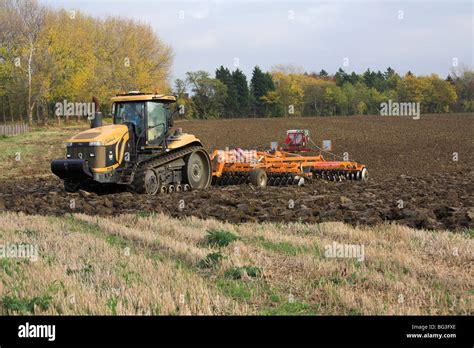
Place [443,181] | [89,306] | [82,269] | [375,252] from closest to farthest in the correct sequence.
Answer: [89,306] < [82,269] < [375,252] < [443,181]

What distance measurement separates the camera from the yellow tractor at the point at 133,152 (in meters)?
13.8

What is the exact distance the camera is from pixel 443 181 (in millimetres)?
18781

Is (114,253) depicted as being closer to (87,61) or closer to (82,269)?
(82,269)

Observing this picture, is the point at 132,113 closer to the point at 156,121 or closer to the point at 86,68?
the point at 156,121

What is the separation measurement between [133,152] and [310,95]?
2923 inches

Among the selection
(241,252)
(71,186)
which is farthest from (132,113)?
(241,252)

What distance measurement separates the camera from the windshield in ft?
48.9

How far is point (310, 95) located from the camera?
86812mm

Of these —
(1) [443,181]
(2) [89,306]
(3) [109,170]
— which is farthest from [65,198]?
(1) [443,181]

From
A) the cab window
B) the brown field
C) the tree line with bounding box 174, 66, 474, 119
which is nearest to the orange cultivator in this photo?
the brown field

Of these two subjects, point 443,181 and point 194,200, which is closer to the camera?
point 194,200

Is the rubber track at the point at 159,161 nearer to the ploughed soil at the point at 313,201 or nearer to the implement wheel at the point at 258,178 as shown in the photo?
the ploughed soil at the point at 313,201

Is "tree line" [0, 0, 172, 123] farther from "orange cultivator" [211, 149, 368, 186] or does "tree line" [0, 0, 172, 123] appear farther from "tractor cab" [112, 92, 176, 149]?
"tractor cab" [112, 92, 176, 149]

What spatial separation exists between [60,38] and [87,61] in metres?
3.03
